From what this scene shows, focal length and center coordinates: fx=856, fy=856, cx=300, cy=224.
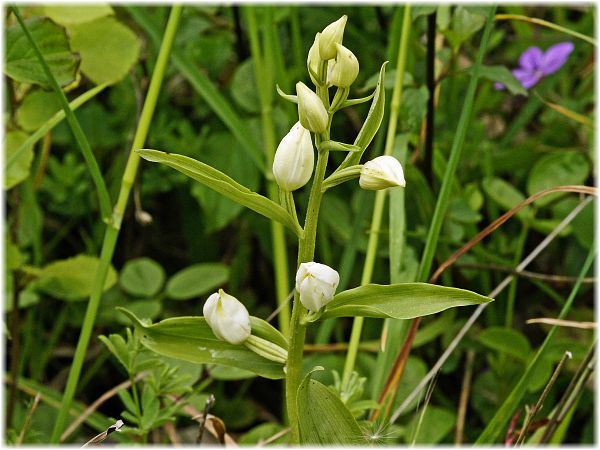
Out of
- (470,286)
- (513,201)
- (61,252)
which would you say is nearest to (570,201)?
(513,201)

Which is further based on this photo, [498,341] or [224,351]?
[498,341]

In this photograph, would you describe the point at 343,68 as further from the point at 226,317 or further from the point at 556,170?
the point at 556,170

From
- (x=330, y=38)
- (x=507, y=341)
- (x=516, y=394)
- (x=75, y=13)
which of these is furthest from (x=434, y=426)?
(x=75, y=13)

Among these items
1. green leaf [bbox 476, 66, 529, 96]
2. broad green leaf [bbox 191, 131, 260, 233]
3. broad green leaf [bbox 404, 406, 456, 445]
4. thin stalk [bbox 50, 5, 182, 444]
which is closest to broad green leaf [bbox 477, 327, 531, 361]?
broad green leaf [bbox 404, 406, 456, 445]

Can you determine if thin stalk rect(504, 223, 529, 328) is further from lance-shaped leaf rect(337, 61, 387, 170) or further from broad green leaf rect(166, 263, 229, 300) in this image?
lance-shaped leaf rect(337, 61, 387, 170)

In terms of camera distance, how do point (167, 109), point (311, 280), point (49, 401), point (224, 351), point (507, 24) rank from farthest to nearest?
point (507, 24) → point (167, 109) → point (49, 401) → point (224, 351) → point (311, 280)

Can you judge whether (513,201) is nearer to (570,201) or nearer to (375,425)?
(570,201)
